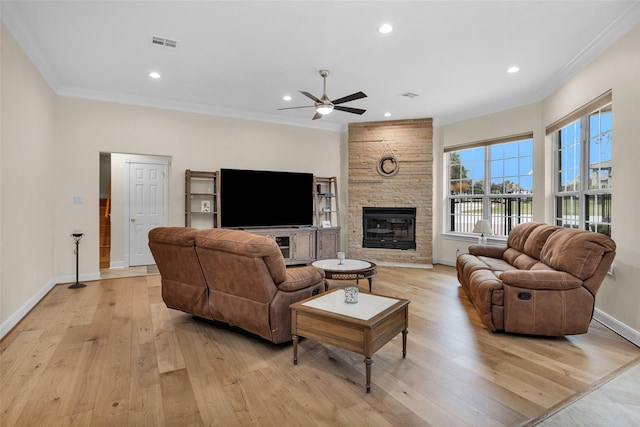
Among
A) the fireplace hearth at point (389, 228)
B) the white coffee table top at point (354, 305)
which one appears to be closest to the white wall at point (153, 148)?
the fireplace hearth at point (389, 228)

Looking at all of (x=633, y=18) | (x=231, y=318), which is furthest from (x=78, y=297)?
(x=633, y=18)

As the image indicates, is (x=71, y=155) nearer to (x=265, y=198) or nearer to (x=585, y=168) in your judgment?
(x=265, y=198)

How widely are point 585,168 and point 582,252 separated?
5.90 ft

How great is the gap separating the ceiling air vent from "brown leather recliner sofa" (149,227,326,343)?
201 centimetres

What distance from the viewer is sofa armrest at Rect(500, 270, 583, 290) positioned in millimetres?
2885

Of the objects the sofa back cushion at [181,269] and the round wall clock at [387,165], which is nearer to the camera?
the sofa back cushion at [181,269]

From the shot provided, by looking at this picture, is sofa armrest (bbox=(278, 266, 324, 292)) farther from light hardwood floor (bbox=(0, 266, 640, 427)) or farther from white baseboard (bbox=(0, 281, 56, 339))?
white baseboard (bbox=(0, 281, 56, 339))

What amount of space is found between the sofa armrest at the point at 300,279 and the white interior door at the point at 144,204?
461cm

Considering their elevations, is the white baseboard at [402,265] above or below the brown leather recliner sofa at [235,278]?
below

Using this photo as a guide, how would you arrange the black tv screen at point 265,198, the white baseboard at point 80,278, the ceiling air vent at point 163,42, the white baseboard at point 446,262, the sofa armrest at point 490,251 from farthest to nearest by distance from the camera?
the white baseboard at point 446,262 < the black tv screen at point 265,198 < the white baseboard at point 80,278 < the sofa armrest at point 490,251 < the ceiling air vent at point 163,42

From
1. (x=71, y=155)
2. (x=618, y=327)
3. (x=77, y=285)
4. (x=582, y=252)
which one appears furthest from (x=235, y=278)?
(x=71, y=155)

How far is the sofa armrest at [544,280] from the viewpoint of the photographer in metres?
2.88

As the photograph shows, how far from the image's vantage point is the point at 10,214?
3.21 metres

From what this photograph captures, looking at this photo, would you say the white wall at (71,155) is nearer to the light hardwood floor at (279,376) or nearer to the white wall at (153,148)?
the white wall at (153,148)
